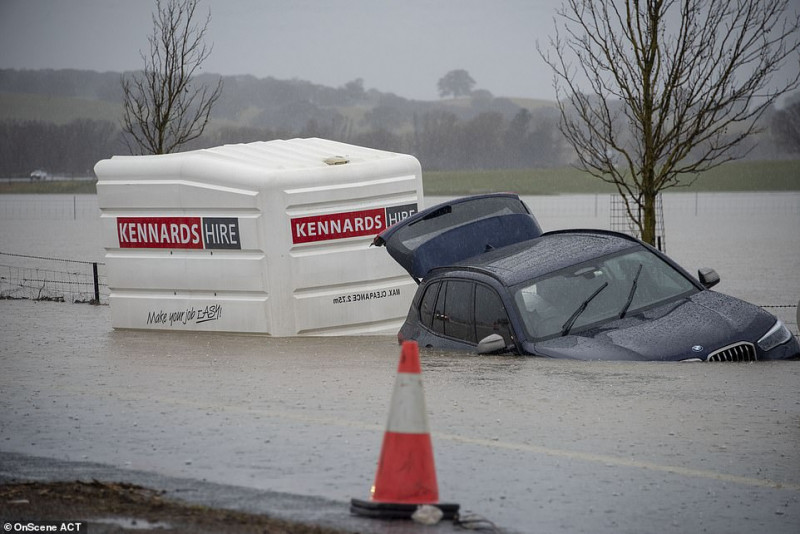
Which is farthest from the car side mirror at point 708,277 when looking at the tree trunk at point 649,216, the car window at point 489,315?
the tree trunk at point 649,216

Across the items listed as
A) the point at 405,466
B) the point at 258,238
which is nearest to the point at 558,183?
the point at 258,238

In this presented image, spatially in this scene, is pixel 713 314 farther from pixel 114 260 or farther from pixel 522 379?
pixel 114 260

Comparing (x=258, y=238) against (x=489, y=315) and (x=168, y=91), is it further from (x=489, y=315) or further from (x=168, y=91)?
(x=168, y=91)

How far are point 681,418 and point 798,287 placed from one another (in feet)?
67.5

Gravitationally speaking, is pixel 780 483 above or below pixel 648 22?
below

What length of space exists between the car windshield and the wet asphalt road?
1.84 feet

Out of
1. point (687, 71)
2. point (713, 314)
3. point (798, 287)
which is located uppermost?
point (687, 71)

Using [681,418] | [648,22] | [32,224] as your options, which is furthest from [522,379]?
[32,224]

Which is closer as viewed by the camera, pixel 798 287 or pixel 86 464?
pixel 86 464

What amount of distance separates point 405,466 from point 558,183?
126755mm

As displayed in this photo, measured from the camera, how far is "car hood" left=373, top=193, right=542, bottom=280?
513 inches

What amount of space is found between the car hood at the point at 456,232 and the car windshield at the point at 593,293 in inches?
70.9

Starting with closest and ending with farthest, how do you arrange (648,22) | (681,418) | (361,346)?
(681,418) → (361,346) → (648,22)

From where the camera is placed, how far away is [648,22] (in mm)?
18672
